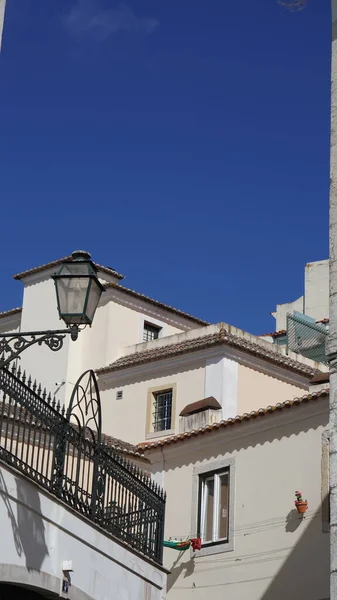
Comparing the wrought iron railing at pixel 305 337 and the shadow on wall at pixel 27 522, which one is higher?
the wrought iron railing at pixel 305 337

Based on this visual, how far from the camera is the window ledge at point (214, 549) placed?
20.6 metres

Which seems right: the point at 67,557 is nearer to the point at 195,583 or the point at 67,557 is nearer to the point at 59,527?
the point at 59,527

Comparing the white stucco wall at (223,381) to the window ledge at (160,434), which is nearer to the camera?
the white stucco wall at (223,381)

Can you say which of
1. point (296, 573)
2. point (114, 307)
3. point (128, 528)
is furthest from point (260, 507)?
point (114, 307)

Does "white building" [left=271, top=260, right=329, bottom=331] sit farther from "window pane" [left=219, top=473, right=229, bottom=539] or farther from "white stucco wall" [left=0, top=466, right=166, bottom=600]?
"white stucco wall" [left=0, top=466, right=166, bottom=600]

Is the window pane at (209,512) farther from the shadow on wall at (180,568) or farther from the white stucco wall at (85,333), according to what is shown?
the white stucco wall at (85,333)

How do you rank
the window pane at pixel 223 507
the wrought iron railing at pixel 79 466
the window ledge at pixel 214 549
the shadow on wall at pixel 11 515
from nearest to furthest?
the shadow on wall at pixel 11 515 → the wrought iron railing at pixel 79 466 → the window ledge at pixel 214 549 → the window pane at pixel 223 507

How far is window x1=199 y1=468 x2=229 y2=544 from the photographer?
68.8 ft

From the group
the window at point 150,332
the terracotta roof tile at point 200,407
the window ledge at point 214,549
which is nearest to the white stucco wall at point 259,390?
the terracotta roof tile at point 200,407

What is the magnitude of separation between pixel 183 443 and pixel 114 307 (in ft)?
43.6

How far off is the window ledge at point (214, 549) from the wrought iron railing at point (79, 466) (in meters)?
6.75

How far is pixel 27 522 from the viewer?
36.3ft

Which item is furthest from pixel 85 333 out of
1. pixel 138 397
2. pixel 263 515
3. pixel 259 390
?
pixel 263 515

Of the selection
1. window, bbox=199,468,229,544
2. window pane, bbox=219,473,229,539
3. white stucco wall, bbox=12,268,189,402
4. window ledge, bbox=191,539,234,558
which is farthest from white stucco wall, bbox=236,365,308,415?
window ledge, bbox=191,539,234,558
